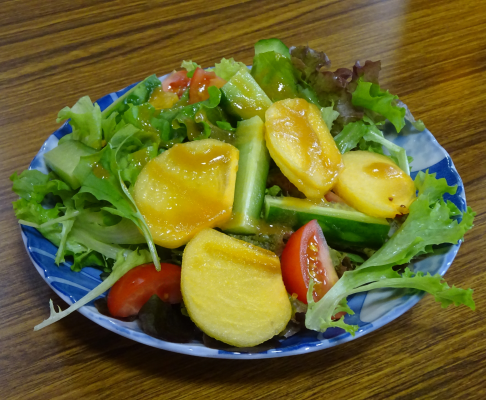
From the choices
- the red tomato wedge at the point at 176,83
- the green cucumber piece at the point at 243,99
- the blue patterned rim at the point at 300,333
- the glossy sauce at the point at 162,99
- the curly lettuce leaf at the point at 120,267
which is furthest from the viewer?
the red tomato wedge at the point at 176,83

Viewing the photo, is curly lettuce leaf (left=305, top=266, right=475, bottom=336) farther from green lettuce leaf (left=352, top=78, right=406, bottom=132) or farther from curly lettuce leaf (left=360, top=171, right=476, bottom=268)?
green lettuce leaf (left=352, top=78, right=406, bottom=132)

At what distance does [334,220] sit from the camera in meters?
1.52

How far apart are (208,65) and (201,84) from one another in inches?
36.3

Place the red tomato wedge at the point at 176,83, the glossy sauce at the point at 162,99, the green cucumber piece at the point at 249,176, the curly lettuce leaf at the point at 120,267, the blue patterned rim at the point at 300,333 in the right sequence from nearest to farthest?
the blue patterned rim at the point at 300,333
the curly lettuce leaf at the point at 120,267
the green cucumber piece at the point at 249,176
the glossy sauce at the point at 162,99
the red tomato wedge at the point at 176,83

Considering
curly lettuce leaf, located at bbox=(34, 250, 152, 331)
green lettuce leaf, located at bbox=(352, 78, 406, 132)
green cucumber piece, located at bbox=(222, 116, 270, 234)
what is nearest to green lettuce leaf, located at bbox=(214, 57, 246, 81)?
green cucumber piece, located at bbox=(222, 116, 270, 234)

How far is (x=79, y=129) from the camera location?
5.59 feet

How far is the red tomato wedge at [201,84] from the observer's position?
6.02 feet

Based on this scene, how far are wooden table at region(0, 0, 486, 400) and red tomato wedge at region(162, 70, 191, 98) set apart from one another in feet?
2.16

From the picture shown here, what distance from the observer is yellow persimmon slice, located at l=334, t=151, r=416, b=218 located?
5.10 feet

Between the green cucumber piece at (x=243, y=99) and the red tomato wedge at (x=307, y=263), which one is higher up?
the green cucumber piece at (x=243, y=99)

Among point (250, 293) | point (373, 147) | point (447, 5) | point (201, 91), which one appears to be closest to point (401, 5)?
point (447, 5)

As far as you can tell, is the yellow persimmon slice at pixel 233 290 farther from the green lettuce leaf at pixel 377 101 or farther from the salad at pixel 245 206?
the green lettuce leaf at pixel 377 101

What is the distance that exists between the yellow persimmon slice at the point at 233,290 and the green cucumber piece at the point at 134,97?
73 centimetres

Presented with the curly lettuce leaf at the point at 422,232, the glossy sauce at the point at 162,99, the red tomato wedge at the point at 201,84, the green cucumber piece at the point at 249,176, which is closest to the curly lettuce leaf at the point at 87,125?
the glossy sauce at the point at 162,99
